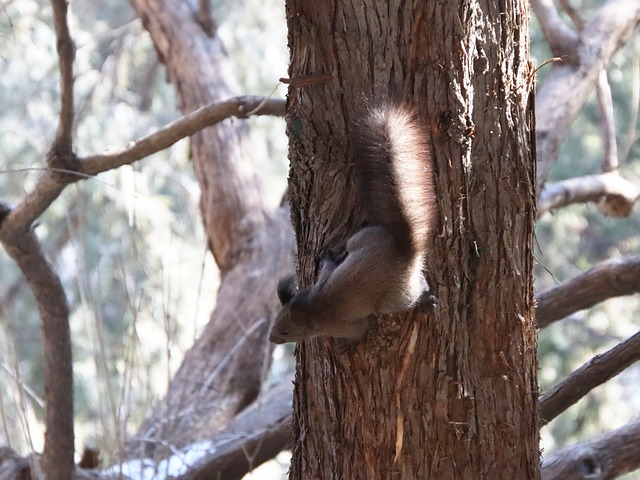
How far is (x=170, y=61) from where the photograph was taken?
430cm

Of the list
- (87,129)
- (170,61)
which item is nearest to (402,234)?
(170,61)

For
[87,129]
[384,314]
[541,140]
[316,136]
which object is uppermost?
[87,129]

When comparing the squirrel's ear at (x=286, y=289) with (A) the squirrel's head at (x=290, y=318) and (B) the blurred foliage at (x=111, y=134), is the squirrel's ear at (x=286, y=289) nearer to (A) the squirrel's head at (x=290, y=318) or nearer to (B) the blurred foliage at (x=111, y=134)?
(A) the squirrel's head at (x=290, y=318)

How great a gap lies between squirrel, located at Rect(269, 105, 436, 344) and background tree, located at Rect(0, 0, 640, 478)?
3.8 inches

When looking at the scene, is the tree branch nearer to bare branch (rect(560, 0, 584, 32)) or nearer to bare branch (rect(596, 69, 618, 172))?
bare branch (rect(596, 69, 618, 172))

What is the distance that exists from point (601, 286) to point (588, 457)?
66 cm

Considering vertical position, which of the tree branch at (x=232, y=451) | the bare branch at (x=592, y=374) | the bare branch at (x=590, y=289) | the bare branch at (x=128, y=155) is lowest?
the tree branch at (x=232, y=451)

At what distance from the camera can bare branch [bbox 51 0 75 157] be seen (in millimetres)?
2084

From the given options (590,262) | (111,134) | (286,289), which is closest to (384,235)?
(286,289)

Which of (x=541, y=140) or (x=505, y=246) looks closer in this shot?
(x=505, y=246)

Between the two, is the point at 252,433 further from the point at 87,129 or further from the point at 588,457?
the point at 87,129

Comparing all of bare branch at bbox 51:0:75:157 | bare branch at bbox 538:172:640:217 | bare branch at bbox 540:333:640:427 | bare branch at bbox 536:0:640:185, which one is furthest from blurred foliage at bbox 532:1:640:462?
→ bare branch at bbox 51:0:75:157

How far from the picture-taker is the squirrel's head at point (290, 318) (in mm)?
1562

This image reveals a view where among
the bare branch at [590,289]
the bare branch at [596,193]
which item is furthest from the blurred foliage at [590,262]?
the bare branch at [590,289]
